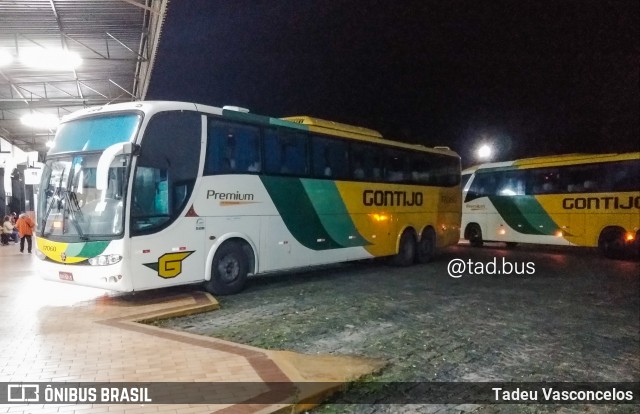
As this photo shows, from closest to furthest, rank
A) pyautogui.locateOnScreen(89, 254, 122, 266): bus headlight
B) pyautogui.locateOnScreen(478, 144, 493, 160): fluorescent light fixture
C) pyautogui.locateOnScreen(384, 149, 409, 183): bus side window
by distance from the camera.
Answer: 1. pyautogui.locateOnScreen(89, 254, 122, 266): bus headlight
2. pyautogui.locateOnScreen(384, 149, 409, 183): bus side window
3. pyautogui.locateOnScreen(478, 144, 493, 160): fluorescent light fixture

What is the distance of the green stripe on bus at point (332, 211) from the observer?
11.9m

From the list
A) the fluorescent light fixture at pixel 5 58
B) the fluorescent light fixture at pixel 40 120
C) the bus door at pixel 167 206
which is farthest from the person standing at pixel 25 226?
the bus door at pixel 167 206

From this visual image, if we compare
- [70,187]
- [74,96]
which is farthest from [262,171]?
[74,96]

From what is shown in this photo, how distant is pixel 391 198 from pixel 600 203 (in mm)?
8253

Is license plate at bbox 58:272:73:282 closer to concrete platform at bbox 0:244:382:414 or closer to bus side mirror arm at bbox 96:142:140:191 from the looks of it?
concrete platform at bbox 0:244:382:414

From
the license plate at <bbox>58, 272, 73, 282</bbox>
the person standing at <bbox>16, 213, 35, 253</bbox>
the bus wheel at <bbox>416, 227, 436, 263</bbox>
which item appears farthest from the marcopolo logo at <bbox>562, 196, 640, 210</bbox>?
the person standing at <bbox>16, 213, 35, 253</bbox>

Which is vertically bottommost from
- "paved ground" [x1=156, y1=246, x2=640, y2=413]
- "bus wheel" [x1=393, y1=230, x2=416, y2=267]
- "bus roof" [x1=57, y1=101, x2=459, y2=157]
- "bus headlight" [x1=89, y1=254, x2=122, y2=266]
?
"paved ground" [x1=156, y1=246, x2=640, y2=413]

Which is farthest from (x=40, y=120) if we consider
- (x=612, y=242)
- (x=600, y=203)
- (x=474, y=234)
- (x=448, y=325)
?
(x=612, y=242)

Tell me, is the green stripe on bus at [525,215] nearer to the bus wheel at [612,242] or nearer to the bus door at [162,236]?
the bus wheel at [612,242]

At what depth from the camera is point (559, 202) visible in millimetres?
18734

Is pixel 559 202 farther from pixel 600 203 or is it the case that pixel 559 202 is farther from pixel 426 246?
pixel 426 246

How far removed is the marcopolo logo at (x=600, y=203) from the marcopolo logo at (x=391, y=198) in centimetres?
643

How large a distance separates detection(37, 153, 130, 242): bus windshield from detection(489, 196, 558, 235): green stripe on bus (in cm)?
1581

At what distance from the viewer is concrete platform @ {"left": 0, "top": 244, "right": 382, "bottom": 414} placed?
177 inches
